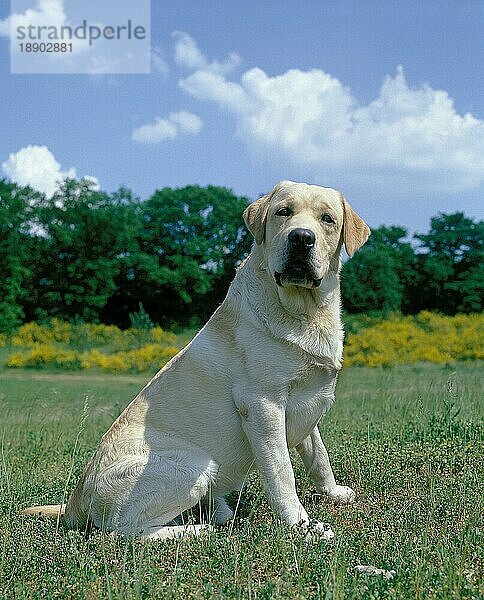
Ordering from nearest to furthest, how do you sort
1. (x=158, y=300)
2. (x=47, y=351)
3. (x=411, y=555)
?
1. (x=411, y=555)
2. (x=47, y=351)
3. (x=158, y=300)

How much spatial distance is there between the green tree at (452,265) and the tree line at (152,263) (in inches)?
1.6

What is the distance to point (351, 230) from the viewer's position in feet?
13.6

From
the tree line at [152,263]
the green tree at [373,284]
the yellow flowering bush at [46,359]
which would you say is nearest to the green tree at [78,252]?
the tree line at [152,263]

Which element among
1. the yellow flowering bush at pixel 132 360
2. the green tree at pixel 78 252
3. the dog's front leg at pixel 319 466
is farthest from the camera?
the green tree at pixel 78 252

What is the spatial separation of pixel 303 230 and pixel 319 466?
184 cm

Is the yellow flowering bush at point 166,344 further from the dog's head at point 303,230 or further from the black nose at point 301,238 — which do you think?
the black nose at point 301,238

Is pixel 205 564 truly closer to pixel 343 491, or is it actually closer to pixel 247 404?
pixel 247 404

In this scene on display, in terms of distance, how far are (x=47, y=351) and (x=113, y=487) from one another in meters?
15.8

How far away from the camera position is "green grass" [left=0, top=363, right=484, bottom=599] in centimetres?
310

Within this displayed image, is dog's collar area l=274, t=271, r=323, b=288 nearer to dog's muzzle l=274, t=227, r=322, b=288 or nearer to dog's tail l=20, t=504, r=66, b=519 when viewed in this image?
dog's muzzle l=274, t=227, r=322, b=288

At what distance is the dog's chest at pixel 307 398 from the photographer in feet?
13.3

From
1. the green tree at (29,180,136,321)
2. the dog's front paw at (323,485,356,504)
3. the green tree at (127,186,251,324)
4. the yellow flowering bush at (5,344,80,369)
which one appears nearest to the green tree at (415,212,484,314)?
the green tree at (127,186,251,324)

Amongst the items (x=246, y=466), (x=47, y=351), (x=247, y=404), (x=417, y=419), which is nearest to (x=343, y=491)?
(x=246, y=466)

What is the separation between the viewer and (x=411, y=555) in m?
3.41
